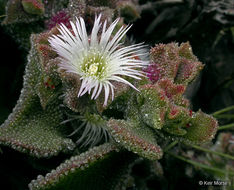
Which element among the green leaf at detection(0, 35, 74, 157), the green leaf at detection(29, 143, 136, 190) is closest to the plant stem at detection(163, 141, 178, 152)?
the green leaf at detection(29, 143, 136, 190)

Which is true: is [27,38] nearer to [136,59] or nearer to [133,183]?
[136,59]

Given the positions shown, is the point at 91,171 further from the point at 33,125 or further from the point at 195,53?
the point at 195,53

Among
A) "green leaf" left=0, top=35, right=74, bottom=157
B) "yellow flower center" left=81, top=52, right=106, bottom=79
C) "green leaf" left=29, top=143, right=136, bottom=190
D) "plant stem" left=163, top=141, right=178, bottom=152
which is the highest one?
"yellow flower center" left=81, top=52, right=106, bottom=79

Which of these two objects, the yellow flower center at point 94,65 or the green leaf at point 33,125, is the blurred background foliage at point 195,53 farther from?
the yellow flower center at point 94,65

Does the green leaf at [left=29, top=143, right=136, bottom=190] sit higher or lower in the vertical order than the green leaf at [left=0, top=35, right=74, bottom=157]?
lower

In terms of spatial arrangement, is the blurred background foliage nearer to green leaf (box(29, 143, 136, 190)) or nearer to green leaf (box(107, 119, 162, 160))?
green leaf (box(29, 143, 136, 190))

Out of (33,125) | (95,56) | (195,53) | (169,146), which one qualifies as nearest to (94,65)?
(95,56)

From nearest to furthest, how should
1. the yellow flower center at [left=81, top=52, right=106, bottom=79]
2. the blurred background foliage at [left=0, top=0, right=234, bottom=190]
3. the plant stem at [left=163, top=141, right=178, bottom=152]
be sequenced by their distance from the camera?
the yellow flower center at [left=81, top=52, right=106, bottom=79] < the blurred background foliage at [left=0, top=0, right=234, bottom=190] < the plant stem at [left=163, top=141, right=178, bottom=152]

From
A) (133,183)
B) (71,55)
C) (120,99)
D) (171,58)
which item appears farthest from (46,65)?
(133,183)
